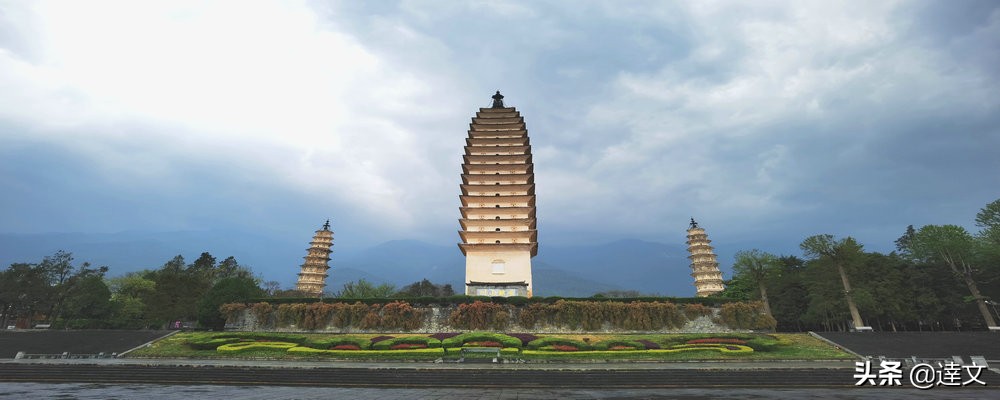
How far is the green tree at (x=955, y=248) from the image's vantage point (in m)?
33.5

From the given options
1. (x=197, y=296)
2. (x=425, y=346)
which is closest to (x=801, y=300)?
(x=425, y=346)

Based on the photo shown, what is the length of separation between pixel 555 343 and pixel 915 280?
Answer: 116 ft

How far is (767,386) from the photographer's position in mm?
16062

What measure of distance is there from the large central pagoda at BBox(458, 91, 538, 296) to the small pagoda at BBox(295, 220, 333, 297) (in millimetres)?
21883

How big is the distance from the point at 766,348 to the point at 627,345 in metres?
7.92

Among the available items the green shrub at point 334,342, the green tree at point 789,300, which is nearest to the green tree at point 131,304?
the green shrub at point 334,342

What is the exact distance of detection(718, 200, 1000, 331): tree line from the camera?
113 ft

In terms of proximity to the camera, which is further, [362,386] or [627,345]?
[627,345]

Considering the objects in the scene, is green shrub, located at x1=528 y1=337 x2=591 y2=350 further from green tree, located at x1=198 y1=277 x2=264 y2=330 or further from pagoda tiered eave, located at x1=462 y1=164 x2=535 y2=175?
pagoda tiered eave, located at x1=462 y1=164 x2=535 y2=175

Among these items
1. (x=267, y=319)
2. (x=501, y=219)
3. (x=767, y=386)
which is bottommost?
(x=767, y=386)

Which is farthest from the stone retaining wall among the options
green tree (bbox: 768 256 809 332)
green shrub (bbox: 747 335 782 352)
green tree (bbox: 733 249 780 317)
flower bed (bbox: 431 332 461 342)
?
green tree (bbox: 768 256 809 332)

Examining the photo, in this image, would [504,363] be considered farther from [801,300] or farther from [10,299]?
[10,299]

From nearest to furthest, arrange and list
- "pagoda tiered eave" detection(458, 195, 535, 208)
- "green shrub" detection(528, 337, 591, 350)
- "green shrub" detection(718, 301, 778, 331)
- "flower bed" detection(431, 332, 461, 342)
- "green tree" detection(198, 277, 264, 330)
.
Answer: "green shrub" detection(528, 337, 591, 350) < "flower bed" detection(431, 332, 461, 342) < "green shrub" detection(718, 301, 778, 331) < "green tree" detection(198, 277, 264, 330) < "pagoda tiered eave" detection(458, 195, 535, 208)

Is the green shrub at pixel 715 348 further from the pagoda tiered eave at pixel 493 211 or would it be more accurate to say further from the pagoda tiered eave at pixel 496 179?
the pagoda tiered eave at pixel 496 179
